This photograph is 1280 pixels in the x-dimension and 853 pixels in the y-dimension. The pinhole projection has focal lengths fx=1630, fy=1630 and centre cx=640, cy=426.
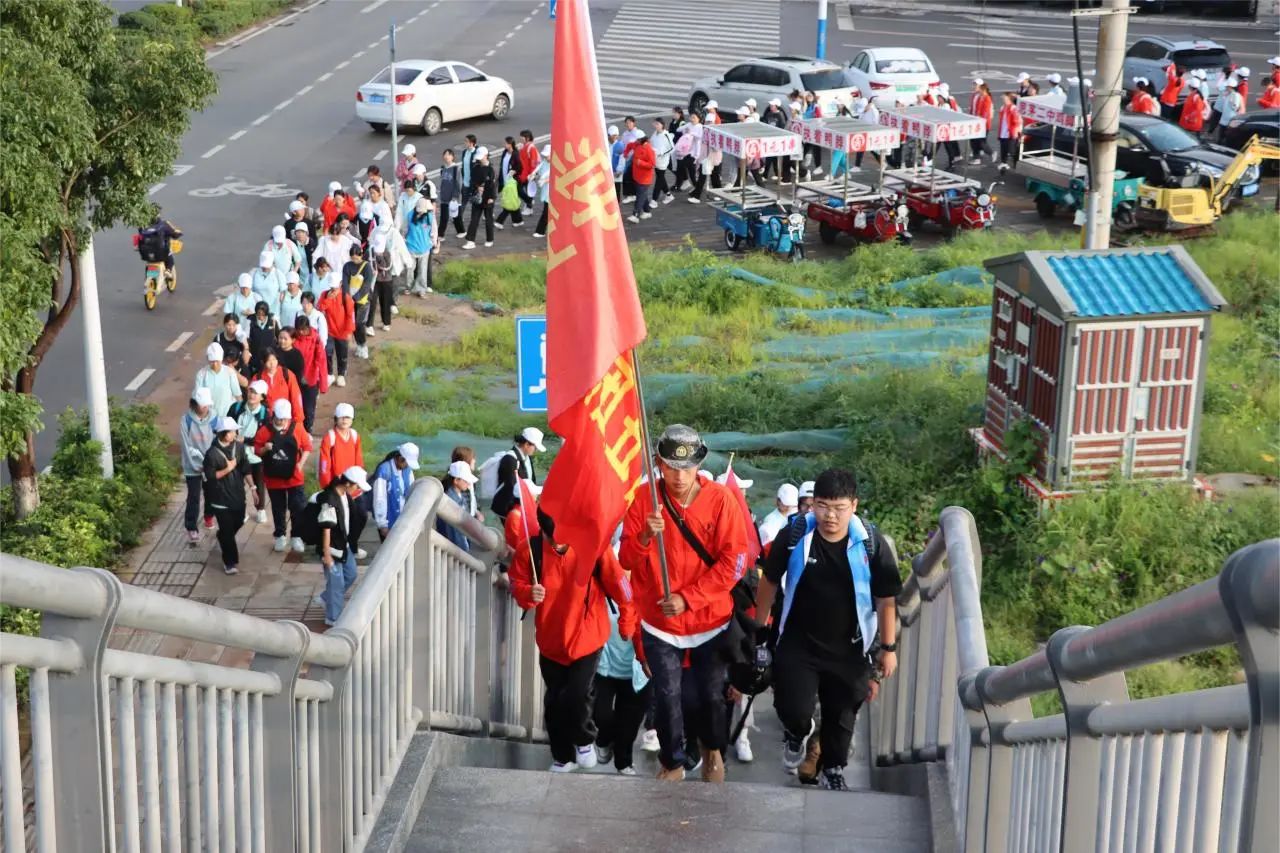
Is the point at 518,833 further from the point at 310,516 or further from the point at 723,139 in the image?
the point at 723,139

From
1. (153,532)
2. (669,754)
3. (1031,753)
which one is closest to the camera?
(1031,753)

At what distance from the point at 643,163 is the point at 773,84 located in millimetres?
7220

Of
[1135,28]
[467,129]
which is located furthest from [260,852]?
[1135,28]

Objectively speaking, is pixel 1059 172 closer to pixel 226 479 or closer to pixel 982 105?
pixel 982 105

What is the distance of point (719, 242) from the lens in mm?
25484

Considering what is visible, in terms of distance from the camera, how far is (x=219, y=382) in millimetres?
14469

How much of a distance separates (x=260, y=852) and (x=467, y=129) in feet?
99.4

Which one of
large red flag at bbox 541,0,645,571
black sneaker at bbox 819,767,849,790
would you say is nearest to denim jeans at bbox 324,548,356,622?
black sneaker at bbox 819,767,849,790

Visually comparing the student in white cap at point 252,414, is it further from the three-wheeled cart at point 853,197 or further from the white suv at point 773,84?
the white suv at point 773,84

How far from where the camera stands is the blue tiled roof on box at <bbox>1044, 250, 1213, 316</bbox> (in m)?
12.9

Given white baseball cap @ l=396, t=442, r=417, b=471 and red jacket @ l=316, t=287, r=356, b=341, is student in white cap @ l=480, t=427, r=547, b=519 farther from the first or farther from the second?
red jacket @ l=316, t=287, r=356, b=341

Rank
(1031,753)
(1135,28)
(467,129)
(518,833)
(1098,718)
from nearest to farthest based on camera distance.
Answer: (1098,718) → (1031,753) → (518,833) → (467,129) → (1135,28)

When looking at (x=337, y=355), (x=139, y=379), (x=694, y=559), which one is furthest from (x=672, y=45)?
(x=694, y=559)

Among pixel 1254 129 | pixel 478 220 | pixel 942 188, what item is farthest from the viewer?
pixel 1254 129
